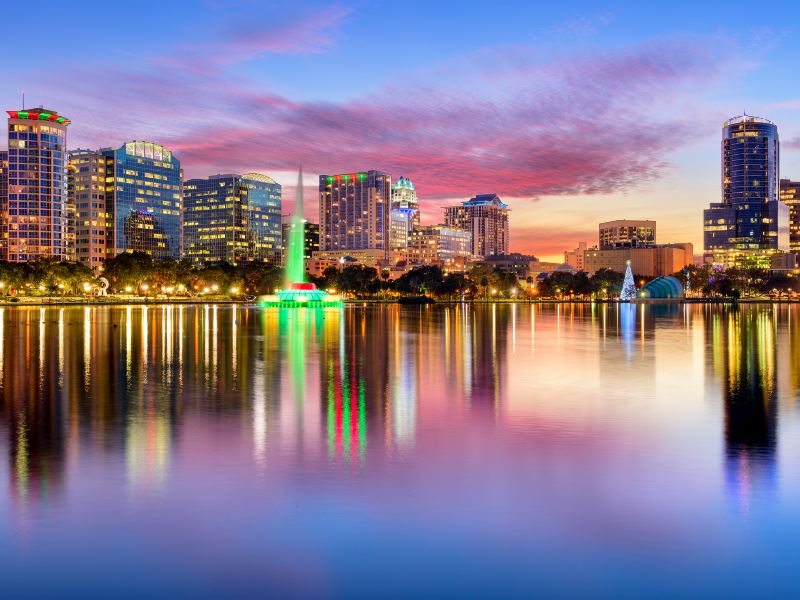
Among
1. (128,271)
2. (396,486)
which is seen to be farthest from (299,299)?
(396,486)

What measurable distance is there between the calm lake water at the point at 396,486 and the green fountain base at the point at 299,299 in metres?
120

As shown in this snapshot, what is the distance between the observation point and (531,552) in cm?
1118

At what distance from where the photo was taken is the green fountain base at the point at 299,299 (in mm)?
151012

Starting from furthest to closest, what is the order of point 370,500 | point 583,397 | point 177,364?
point 177,364
point 583,397
point 370,500

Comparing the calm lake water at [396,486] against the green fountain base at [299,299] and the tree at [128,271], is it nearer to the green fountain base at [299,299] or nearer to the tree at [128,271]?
the green fountain base at [299,299]

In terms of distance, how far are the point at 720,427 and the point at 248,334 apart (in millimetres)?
45144

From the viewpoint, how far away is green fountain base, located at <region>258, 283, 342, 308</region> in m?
151

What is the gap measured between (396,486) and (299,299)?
138 meters

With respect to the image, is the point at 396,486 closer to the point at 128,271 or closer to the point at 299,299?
the point at 299,299

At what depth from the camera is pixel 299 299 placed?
151125 millimetres

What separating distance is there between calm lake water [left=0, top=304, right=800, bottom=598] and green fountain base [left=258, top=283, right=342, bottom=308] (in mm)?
119824

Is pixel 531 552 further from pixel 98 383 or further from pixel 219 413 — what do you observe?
pixel 98 383

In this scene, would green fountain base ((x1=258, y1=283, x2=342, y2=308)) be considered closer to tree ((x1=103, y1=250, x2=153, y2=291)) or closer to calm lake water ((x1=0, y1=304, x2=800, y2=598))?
tree ((x1=103, y1=250, x2=153, y2=291))

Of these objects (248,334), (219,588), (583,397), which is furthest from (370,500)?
(248,334)
